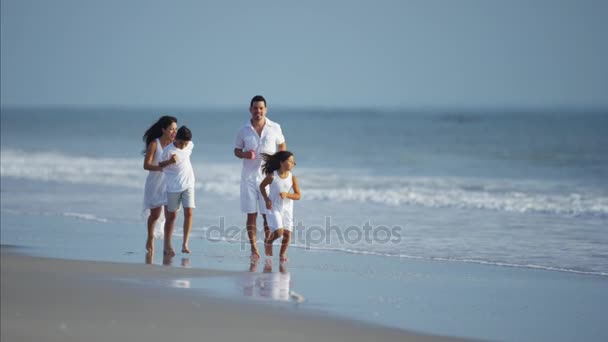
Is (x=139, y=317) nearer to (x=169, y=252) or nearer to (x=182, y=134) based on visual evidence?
(x=169, y=252)

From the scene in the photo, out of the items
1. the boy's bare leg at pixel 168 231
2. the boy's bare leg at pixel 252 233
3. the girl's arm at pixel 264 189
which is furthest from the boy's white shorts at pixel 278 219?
the boy's bare leg at pixel 168 231

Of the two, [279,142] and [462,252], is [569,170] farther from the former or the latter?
[279,142]

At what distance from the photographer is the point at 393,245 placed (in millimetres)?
10586

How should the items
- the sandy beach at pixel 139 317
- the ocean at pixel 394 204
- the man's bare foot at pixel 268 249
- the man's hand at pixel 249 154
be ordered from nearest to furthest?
the sandy beach at pixel 139 317 < the man's hand at pixel 249 154 < the man's bare foot at pixel 268 249 < the ocean at pixel 394 204

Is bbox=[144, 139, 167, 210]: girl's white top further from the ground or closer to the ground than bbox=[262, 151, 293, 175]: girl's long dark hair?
closer to the ground

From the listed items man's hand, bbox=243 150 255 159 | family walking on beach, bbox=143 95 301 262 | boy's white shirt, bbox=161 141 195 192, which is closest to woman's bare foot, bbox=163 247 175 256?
family walking on beach, bbox=143 95 301 262

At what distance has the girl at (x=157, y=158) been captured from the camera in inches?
359

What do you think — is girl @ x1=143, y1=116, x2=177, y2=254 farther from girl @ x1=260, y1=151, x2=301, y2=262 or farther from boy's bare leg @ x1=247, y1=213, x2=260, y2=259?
girl @ x1=260, y1=151, x2=301, y2=262

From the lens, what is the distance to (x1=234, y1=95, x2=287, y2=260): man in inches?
359

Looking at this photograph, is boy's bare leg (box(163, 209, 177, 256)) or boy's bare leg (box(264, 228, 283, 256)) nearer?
boy's bare leg (box(264, 228, 283, 256))

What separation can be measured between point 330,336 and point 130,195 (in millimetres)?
11001

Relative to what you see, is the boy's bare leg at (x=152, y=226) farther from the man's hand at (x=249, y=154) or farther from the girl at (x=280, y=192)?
the girl at (x=280, y=192)

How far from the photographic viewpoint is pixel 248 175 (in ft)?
30.4

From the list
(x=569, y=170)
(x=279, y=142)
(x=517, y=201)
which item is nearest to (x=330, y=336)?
(x=279, y=142)
